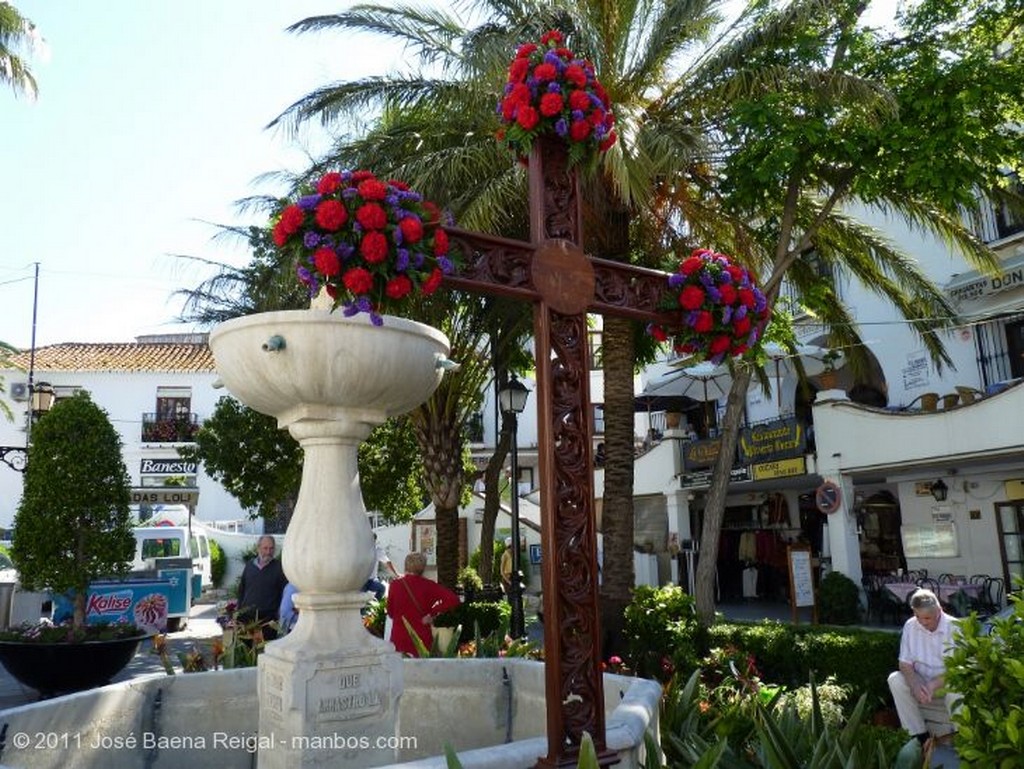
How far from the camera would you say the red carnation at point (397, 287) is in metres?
3.03

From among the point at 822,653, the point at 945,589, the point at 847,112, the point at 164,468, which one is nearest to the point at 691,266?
the point at 822,653

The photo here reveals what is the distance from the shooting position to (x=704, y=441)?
18531mm

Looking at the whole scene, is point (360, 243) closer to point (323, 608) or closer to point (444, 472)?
point (323, 608)

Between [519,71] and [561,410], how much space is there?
1549mm

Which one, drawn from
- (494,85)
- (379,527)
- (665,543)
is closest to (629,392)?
(494,85)

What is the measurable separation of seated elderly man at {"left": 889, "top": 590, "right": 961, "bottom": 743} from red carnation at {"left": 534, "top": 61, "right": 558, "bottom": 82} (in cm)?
449

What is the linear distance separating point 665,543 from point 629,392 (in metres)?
10.8

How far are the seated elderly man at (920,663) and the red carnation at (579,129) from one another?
A: 424cm

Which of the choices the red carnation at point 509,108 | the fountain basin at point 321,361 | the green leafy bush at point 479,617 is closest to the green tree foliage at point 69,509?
the green leafy bush at point 479,617

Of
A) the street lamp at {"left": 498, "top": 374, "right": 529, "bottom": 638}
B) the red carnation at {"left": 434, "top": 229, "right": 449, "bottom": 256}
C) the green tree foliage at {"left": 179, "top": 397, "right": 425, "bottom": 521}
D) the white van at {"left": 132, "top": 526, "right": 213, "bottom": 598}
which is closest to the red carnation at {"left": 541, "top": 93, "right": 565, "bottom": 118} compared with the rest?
the red carnation at {"left": 434, "top": 229, "right": 449, "bottom": 256}

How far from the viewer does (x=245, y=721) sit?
14.1ft

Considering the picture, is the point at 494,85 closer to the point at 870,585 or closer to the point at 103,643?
the point at 103,643

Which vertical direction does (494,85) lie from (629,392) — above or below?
above

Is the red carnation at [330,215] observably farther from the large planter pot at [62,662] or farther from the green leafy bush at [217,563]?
the green leafy bush at [217,563]
